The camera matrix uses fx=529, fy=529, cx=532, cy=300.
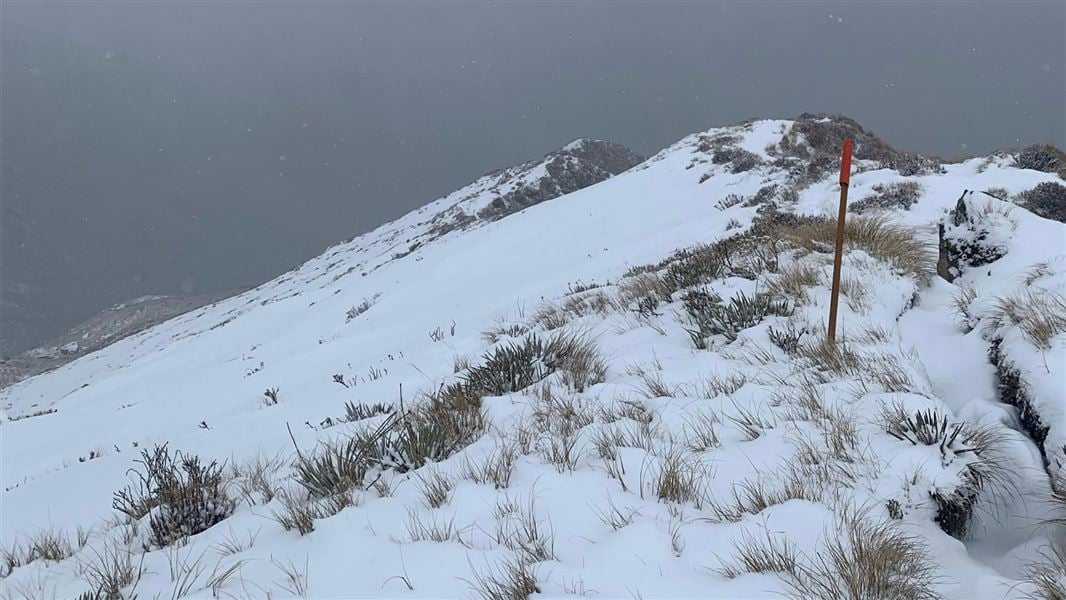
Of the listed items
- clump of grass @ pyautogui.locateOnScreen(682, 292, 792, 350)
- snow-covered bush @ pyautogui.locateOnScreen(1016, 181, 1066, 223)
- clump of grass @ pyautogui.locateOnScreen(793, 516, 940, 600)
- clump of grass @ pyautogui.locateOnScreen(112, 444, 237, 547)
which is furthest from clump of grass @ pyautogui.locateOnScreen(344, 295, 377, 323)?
snow-covered bush @ pyautogui.locateOnScreen(1016, 181, 1066, 223)

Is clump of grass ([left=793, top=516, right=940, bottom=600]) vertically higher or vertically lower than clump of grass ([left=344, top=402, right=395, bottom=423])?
lower

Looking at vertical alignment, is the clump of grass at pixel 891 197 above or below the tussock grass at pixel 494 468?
below

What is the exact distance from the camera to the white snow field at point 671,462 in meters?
1.83

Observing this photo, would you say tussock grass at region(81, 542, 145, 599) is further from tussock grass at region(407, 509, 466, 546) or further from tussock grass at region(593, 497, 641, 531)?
tussock grass at region(593, 497, 641, 531)

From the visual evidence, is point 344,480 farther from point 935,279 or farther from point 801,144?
point 801,144

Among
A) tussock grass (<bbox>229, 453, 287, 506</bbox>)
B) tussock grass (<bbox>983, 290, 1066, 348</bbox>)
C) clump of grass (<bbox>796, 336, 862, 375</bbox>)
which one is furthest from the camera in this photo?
clump of grass (<bbox>796, 336, 862, 375</bbox>)

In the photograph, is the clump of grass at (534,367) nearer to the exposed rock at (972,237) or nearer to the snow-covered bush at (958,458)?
the snow-covered bush at (958,458)

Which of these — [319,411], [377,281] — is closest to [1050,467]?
[319,411]

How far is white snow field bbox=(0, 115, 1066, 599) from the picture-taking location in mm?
1832

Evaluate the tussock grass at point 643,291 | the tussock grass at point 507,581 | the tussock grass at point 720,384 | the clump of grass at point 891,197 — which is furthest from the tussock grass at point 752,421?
the clump of grass at point 891,197

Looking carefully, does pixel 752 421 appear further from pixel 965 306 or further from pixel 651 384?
pixel 965 306

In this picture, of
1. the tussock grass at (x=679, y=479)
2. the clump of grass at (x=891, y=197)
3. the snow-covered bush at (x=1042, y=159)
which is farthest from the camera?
the snow-covered bush at (x=1042, y=159)

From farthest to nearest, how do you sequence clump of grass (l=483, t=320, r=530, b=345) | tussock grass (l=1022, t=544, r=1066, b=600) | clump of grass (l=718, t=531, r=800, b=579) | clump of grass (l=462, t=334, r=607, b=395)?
clump of grass (l=483, t=320, r=530, b=345)
clump of grass (l=462, t=334, r=607, b=395)
clump of grass (l=718, t=531, r=800, b=579)
tussock grass (l=1022, t=544, r=1066, b=600)

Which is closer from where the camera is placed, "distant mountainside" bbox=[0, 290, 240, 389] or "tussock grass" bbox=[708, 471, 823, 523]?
"tussock grass" bbox=[708, 471, 823, 523]
